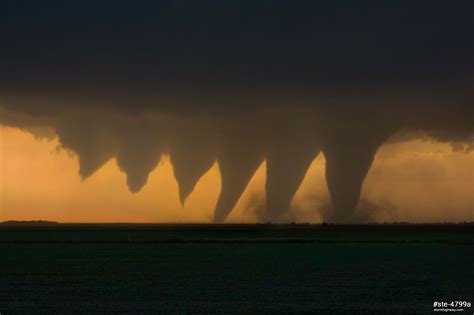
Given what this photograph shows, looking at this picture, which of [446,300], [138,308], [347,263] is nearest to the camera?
[138,308]

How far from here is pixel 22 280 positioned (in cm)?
5056

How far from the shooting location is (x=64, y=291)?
4412 centimetres

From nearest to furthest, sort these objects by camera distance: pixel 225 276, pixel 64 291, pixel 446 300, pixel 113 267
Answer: pixel 446 300 < pixel 64 291 < pixel 225 276 < pixel 113 267

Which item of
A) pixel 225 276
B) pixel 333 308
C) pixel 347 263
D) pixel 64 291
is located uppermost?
pixel 347 263

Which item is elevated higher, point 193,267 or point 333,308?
point 193,267

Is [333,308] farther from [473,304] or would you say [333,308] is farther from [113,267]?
[113,267]

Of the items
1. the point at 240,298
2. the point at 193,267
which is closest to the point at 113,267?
the point at 193,267

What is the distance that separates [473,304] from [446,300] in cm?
246

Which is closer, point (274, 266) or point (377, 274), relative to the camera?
point (377, 274)

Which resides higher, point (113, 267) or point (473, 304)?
point (113, 267)

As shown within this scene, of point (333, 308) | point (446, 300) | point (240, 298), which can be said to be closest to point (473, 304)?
point (446, 300)

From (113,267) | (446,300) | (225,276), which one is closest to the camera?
(446,300)

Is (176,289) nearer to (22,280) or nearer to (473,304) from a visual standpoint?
(22,280)

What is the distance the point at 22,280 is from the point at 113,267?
1214 centimetres
